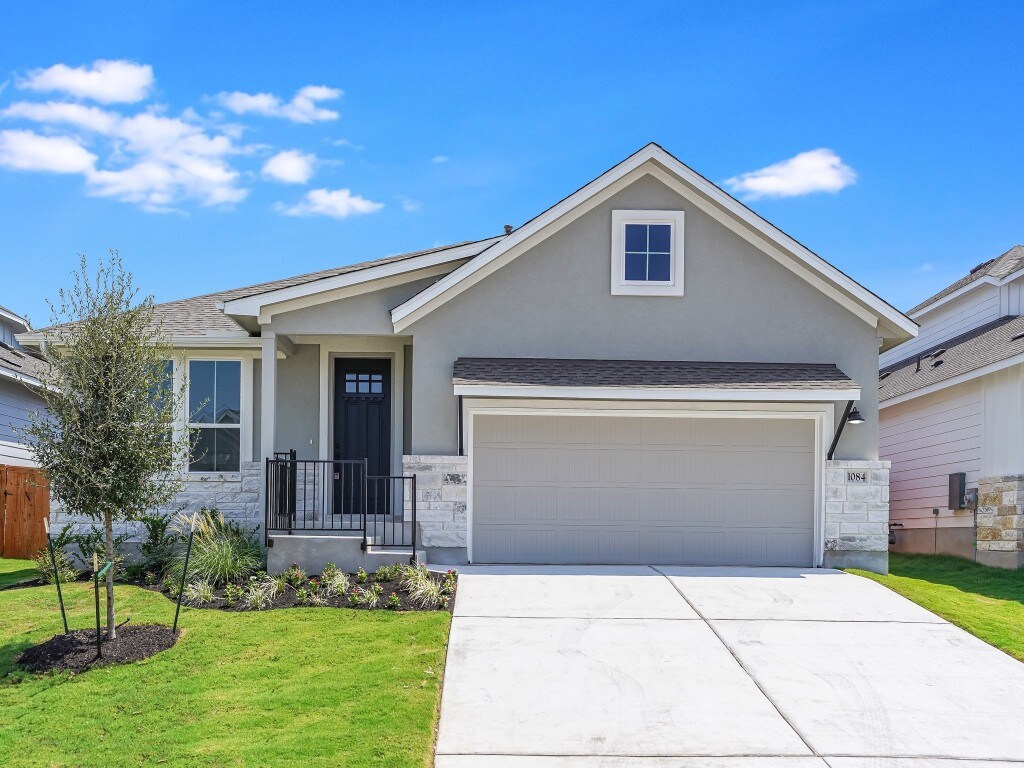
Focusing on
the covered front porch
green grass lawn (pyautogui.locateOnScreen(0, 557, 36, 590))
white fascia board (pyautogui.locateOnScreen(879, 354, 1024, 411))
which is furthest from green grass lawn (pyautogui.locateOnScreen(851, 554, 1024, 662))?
green grass lawn (pyautogui.locateOnScreen(0, 557, 36, 590))

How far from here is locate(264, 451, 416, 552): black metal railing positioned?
1259 centimetres

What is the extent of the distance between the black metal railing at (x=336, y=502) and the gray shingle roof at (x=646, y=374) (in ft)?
A: 5.99

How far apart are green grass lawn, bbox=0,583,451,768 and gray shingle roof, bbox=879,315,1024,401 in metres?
11.3

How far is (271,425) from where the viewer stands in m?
13.4

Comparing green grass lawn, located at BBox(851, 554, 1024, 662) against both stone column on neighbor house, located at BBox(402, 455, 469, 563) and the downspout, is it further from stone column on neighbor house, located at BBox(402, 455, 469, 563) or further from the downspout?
stone column on neighbor house, located at BBox(402, 455, 469, 563)

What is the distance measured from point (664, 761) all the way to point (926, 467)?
14.1 metres

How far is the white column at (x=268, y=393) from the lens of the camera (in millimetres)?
13281

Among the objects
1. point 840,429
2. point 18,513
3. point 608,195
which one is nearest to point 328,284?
point 608,195

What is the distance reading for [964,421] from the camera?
1761cm

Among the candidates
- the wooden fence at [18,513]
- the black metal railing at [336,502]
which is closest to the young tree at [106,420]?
the black metal railing at [336,502]

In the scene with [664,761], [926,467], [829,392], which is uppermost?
[829,392]

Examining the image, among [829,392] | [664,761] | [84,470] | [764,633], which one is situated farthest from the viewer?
[829,392]

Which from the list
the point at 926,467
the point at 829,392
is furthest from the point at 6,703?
the point at 926,467

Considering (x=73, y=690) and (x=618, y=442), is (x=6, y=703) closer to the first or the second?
(x=73, y=690)
